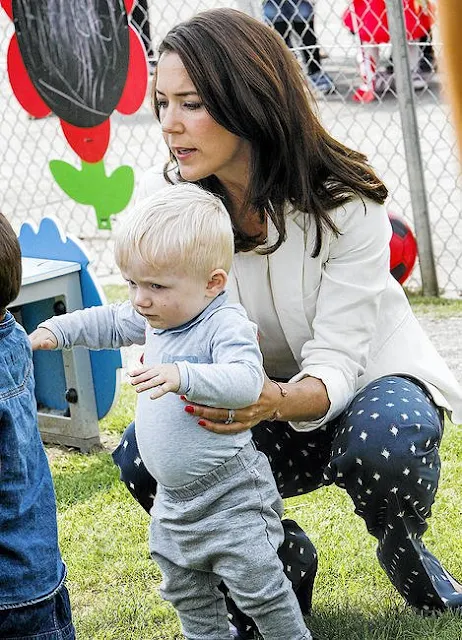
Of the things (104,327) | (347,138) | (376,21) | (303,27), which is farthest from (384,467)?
(303,27)

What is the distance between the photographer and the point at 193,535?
74.6 inches

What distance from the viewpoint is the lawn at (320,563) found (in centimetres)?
225

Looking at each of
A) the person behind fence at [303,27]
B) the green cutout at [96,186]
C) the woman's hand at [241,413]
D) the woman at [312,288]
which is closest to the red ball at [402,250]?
the green cutout at [96,186]

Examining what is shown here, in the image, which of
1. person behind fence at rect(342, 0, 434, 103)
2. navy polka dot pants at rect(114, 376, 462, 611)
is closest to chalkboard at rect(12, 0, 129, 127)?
navy polka dot pants at rect(114, 376, 462, 611)

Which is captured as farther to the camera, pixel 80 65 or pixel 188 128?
pixel 80 65

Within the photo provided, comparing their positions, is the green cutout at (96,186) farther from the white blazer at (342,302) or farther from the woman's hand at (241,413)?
the woman's hand at (241,413)

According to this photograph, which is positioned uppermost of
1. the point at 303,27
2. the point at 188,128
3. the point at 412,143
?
the point at 188,128

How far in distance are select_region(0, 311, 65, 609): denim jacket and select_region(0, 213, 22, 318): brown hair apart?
45 millimetres

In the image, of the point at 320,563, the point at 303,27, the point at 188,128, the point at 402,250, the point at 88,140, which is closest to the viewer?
the point at 188,128

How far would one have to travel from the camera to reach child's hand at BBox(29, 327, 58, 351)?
2.02 m

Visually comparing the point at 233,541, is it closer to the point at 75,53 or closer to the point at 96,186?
the point at 96,186

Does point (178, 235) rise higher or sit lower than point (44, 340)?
higher

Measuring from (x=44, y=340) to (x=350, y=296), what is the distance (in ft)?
2.04

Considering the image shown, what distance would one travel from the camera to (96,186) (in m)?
4.46
